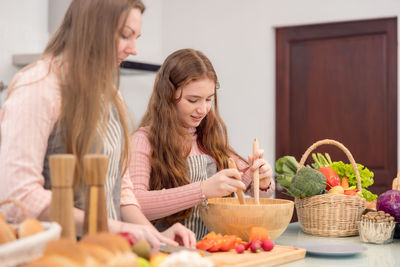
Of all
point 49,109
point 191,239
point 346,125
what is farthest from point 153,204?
point 346,125

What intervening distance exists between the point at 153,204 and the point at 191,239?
379 millimetres

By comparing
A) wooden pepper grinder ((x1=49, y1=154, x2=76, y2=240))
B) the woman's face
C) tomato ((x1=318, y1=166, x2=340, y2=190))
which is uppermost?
the woman's face

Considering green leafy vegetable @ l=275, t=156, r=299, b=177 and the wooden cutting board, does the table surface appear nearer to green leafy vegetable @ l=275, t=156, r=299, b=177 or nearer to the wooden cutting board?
the wooden cutting board

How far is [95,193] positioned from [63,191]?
0.07 meters

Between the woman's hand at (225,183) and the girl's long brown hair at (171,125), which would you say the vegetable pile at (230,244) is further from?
the girl's long brown hair at (171,125)

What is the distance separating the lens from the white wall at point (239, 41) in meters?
4.03

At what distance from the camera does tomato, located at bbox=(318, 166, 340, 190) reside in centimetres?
189

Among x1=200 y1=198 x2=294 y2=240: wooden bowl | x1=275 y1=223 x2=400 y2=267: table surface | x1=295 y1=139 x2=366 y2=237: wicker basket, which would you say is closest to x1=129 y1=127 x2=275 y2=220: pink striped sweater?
x1=200 y1=198 x2=294 y2=240: wooden bowl

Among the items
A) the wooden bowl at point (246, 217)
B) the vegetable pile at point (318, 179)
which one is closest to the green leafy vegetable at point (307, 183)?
the vegetable pile at point (318, 179)

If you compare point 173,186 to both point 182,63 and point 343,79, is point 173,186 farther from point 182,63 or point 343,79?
point 343,79

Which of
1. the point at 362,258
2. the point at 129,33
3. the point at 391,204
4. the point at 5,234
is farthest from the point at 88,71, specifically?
the point at 391,204

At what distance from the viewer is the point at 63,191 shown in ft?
2.86

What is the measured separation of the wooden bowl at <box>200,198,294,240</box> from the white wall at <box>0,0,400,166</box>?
2.71 meters

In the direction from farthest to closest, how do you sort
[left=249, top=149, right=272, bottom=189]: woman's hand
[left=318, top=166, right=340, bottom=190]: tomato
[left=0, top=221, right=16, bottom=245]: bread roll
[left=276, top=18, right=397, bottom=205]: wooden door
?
[left=276, top=18, right=397, bottom=205]: wooden door
[left=318, top=166, right=340, bottom=190]: tomato
[left=249, top=149, right=272, bottom=189]: woman's hand
[left=0, top=221, right=16, bottom=245]: bread roll
